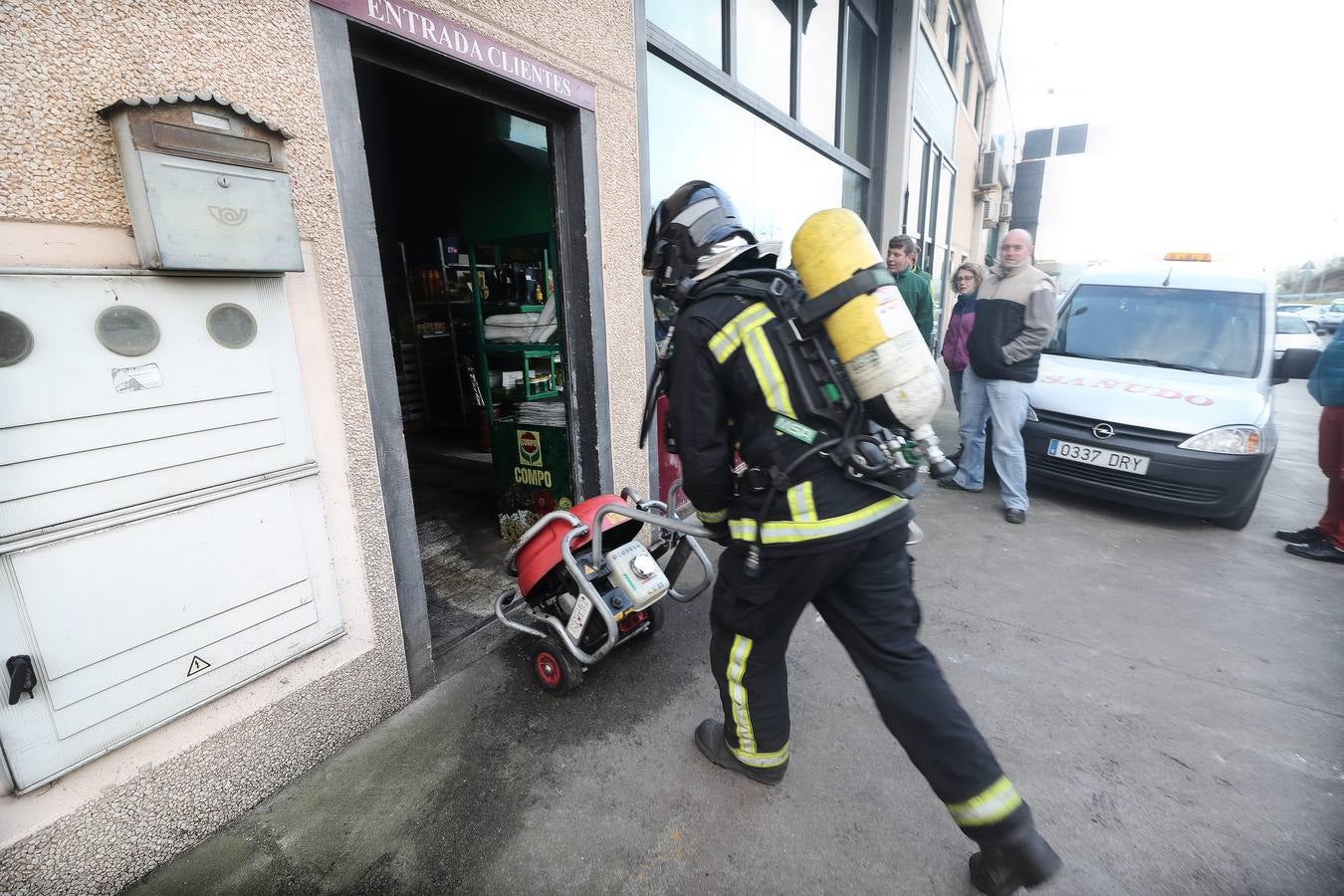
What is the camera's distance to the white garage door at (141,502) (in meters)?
1.46

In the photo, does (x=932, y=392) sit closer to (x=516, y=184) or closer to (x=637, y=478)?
(x=637, y=478)

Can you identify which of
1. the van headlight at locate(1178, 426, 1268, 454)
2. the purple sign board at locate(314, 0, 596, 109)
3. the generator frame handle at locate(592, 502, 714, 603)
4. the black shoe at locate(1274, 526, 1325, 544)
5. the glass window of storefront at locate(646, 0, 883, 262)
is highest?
the glass window of storefront at locate(646, 0, 883, 262)

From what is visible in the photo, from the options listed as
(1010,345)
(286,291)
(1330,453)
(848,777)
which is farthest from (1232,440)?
(286,291)

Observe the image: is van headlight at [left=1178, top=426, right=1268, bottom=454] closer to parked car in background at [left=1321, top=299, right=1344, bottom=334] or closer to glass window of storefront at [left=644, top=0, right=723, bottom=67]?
glass window of storefront at [left=644, top=0, right=723, bottom=67]

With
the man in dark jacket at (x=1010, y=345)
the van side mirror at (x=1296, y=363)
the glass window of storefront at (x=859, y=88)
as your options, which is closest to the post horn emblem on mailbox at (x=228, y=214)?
the man in dark jacket at (x=1010, y=345)

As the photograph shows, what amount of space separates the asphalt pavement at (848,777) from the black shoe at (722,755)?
0.13 feet

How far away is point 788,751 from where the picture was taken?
84.6 inches

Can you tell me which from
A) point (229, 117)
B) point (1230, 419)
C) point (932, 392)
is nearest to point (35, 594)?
point (229, 117)

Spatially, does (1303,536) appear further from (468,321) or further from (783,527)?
(468,321)

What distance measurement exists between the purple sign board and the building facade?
0.01 metres

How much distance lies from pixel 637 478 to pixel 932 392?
236 centimetres

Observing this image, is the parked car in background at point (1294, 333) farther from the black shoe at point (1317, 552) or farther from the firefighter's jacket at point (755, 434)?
the firefighter's jacket at point (755, 434)

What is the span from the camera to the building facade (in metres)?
1.47

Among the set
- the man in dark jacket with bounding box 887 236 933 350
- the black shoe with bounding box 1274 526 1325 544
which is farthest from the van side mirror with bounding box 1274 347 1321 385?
the man in dark jacket with bounding box 887 236 933 350
